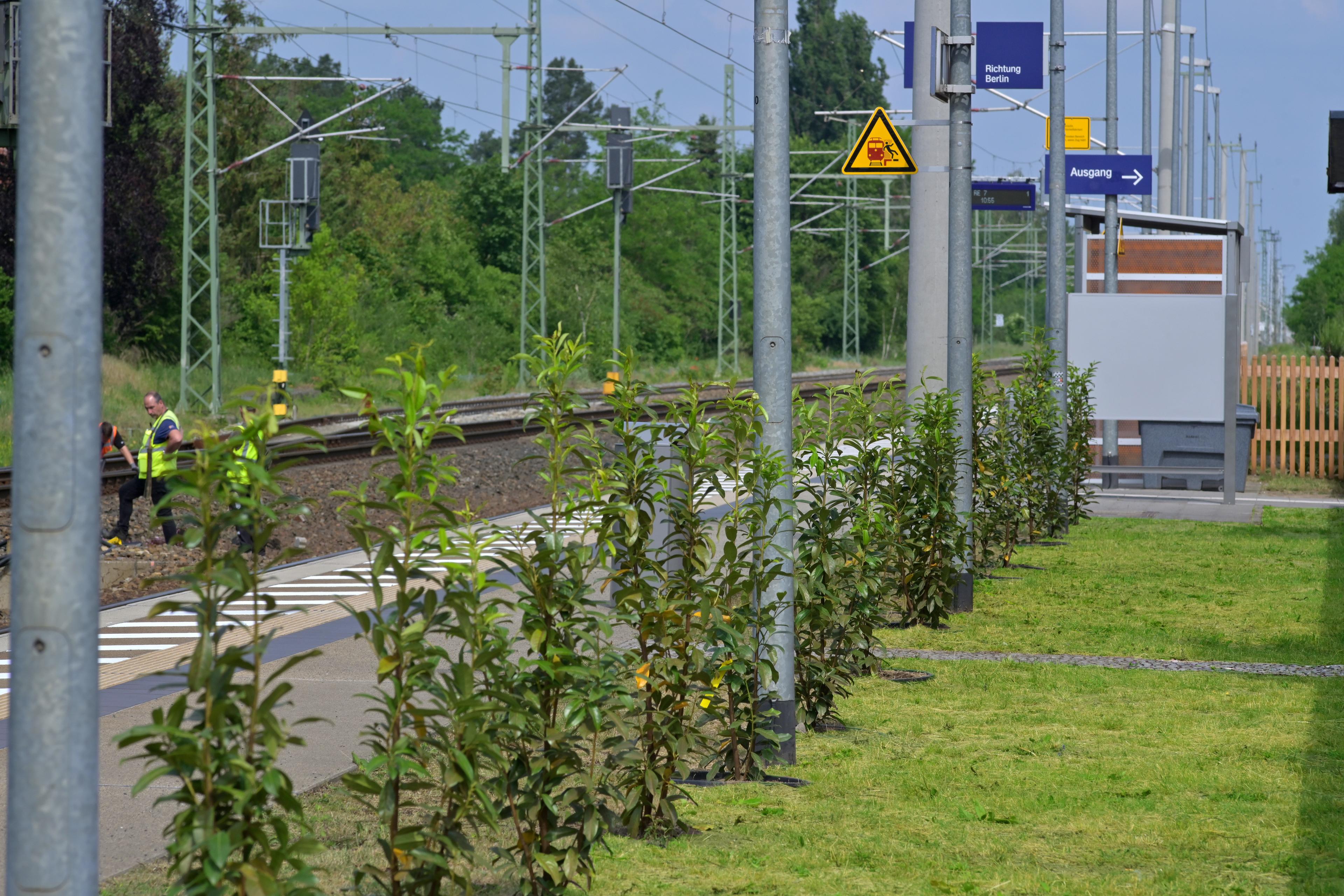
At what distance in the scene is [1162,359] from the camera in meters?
20.3

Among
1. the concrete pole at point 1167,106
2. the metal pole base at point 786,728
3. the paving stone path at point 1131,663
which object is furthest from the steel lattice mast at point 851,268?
the metal pole base at point 786,728

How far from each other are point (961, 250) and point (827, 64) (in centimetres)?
9763

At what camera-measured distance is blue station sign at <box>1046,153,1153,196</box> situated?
2156 centimetres

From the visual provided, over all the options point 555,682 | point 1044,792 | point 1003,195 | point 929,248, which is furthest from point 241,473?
point 1003,195

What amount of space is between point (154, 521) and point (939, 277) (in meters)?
10.4

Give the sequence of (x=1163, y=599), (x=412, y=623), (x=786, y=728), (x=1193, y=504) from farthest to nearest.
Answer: (x=1193, y=504), (x=1163, y=599), (x=786, y=728), (x=412, y=623)

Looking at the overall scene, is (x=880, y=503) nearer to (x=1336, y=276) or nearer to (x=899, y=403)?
(x=899, y=403)

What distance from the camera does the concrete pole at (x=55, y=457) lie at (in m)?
3.24

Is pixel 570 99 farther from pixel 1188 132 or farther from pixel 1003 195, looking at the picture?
pixel 1003 195

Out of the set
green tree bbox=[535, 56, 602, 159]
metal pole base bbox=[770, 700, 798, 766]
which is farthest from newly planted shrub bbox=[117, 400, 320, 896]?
green tree bbox=[535, 56, 602, 159]

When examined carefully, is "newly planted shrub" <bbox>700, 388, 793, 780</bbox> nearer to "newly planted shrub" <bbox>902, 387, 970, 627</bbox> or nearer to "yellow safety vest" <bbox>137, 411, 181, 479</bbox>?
"newly planted shrub" <bbox>902, 387, 970, 627</bbox>

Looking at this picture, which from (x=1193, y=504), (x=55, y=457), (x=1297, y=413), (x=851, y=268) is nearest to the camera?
(x=55, y=457)

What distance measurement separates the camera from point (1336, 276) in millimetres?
76062

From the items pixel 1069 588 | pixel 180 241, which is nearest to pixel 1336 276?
pixel 180 241
